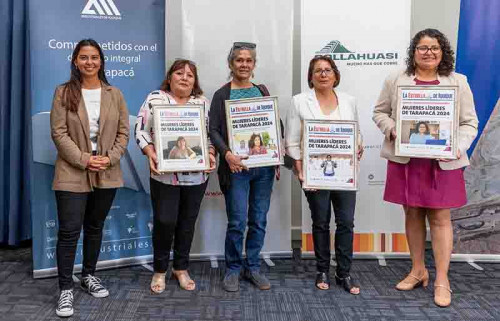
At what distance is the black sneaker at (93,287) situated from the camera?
112 inches

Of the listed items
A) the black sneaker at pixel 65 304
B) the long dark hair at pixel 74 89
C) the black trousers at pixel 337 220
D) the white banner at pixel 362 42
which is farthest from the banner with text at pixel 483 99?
the black sneaker at pixel 65 304

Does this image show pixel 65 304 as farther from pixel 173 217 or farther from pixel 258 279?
pixel 258 279

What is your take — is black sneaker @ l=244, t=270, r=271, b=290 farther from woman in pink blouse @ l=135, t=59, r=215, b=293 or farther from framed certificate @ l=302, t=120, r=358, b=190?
framed certificate @ l=302, t=120, r=358, b=190

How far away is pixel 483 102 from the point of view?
3.47 meters

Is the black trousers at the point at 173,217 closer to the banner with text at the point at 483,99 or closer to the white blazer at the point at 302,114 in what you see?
the white blazer at the point at 302,114

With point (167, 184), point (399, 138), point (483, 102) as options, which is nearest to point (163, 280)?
point (167, 184)

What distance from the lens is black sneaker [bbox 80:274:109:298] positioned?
284 centimetres

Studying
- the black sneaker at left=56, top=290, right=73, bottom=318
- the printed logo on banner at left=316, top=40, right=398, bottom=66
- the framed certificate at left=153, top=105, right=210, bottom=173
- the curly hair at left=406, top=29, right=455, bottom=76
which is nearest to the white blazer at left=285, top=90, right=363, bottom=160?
the curly hair at left=406, top=29, right=455, bottom=76

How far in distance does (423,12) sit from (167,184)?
2.55 metres

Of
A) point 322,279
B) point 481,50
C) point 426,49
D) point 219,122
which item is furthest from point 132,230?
point 481,50

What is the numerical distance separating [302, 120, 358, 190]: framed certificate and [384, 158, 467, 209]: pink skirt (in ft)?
0.96

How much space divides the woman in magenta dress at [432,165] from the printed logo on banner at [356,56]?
587 mm

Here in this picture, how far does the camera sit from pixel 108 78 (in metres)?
3.21

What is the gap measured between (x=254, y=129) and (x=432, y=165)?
3.34 ft
